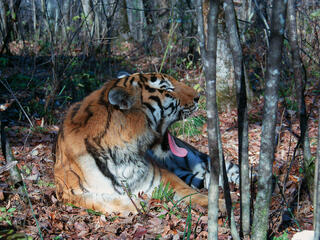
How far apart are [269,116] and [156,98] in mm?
1620

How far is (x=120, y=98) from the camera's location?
301 cm

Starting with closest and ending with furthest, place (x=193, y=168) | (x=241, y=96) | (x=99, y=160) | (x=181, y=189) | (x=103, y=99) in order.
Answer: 1. (x=241, y=96)
2. (x=99, y=160)
3. (x=103, y=99)
4. (x=181, y=189)
5. (x=193, y=168)

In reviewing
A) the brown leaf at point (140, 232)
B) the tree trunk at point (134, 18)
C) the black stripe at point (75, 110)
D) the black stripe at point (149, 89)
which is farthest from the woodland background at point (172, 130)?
the tree trunk at point (134, 18)

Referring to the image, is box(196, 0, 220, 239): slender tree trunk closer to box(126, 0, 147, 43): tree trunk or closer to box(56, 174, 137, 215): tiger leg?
box(56, 174, 137, 215): tiger leg

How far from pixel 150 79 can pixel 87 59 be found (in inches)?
164

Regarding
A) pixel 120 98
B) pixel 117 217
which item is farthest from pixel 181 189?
pixel 120 98

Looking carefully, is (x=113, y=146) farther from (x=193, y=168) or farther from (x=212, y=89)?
(x=193, y=168)

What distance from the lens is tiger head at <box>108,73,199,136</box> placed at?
3.11 meters

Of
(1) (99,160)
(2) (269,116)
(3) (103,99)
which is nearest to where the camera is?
(2) (269,116)

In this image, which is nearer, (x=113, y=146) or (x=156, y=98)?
(x=113, y=146)

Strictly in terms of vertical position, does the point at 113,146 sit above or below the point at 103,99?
below

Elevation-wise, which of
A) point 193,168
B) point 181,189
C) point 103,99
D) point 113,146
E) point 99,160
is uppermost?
point 103,99

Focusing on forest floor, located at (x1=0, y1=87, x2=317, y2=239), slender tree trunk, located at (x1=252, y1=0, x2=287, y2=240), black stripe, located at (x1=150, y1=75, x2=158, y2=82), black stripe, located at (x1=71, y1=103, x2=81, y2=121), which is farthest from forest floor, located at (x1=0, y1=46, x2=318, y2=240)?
black stripe, located at (x1=150, y1=75, x2=158, y2=82)

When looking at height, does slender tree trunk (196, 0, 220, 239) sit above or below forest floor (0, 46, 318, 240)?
above
